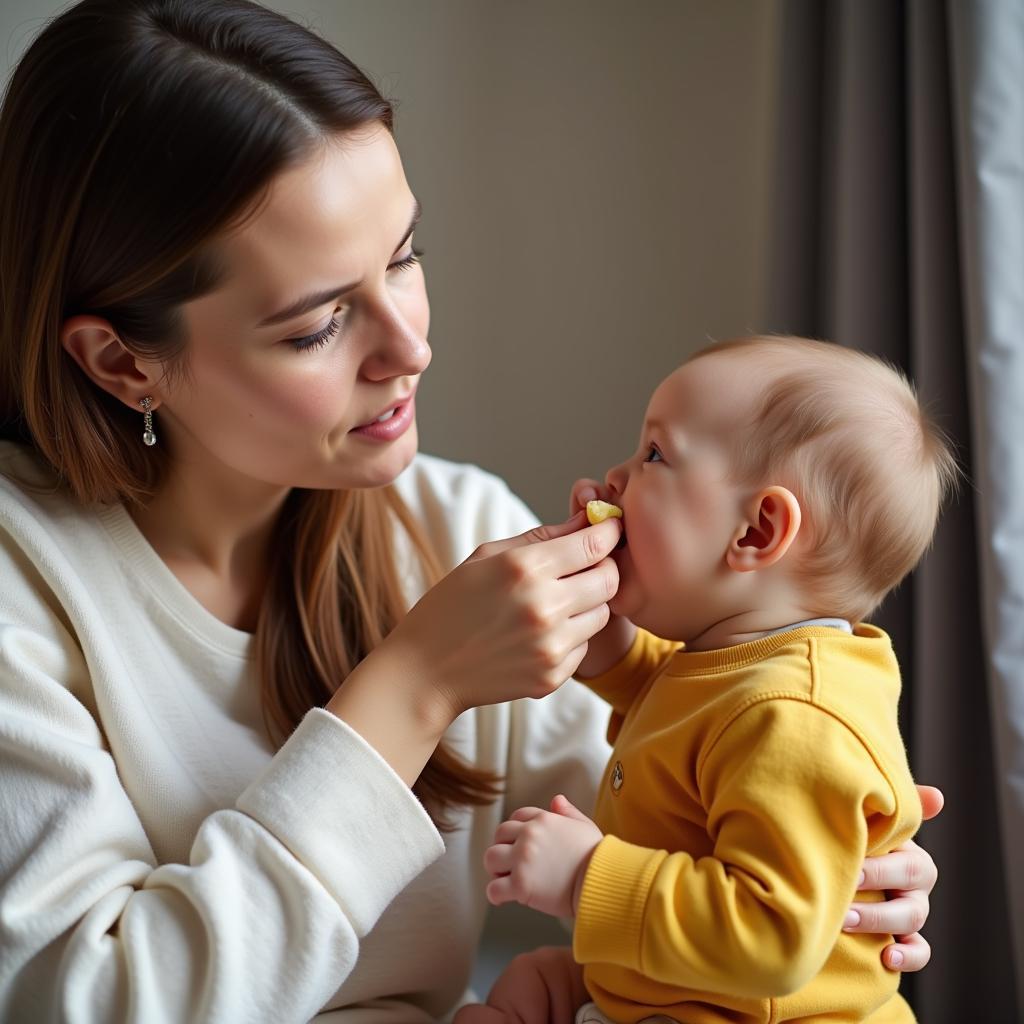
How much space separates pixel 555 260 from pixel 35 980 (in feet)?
5.05

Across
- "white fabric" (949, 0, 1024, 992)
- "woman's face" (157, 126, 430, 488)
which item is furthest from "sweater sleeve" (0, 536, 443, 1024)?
"white fabric" (949, 0, 1024, 992)

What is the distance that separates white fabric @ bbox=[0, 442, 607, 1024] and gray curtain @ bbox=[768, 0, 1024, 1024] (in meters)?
0.52

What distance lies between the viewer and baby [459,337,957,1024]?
0.98 m

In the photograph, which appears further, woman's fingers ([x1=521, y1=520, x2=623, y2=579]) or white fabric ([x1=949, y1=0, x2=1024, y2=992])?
white fabric ([x1=949, y1=0, x2=1024, y2=992])

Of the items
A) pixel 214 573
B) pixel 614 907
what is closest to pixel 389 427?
pixel 214 573

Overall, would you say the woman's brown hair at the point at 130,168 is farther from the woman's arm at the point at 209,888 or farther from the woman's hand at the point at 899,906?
the woman's hand at the point at 899,906

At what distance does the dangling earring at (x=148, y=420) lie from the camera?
132 centimetres

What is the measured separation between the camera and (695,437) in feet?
3.79

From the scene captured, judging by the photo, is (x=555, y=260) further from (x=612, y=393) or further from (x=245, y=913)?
(x=245, y=913)

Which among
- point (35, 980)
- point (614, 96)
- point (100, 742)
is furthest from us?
point (614, 96)

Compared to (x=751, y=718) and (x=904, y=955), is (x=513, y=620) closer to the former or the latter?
(x=751, y=718)

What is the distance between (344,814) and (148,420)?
0.53 metres

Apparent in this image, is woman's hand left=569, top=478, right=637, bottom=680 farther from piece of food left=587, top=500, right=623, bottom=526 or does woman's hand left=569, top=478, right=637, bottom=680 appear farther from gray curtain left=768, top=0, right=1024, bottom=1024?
gray curtain left=768, top=0, right=1024, bottom=1024

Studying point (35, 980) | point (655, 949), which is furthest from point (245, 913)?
point (655, 949)
